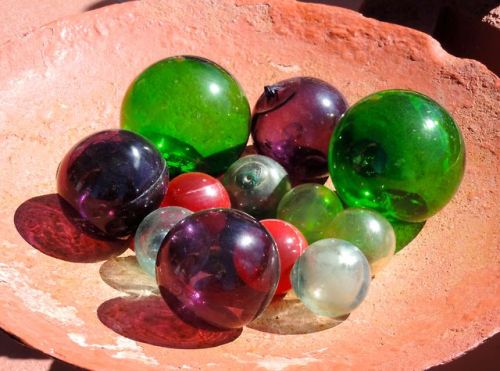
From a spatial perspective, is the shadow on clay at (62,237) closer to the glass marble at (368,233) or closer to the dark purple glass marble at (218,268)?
the dark purple glass marble at (218,268)

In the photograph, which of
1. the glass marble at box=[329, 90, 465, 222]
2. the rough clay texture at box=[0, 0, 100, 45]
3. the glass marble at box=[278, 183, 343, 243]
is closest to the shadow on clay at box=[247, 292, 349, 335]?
the glass marble at box=[278, 183, 343, 243]

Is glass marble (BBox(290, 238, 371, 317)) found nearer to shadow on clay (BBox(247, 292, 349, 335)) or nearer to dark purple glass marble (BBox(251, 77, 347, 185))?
shadow on clay (BBox(247, 292, 349, 335))

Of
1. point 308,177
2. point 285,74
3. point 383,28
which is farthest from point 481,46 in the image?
point 308,177

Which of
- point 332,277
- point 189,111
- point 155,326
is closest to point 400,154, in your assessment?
point 332,277

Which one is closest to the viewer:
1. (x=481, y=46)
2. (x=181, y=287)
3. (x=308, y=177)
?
(x=181, y=287)

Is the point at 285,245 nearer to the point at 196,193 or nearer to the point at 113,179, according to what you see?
the point at 196,193

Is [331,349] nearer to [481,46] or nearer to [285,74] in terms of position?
[285,74]

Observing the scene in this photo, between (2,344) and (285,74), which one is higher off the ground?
(285,74)
